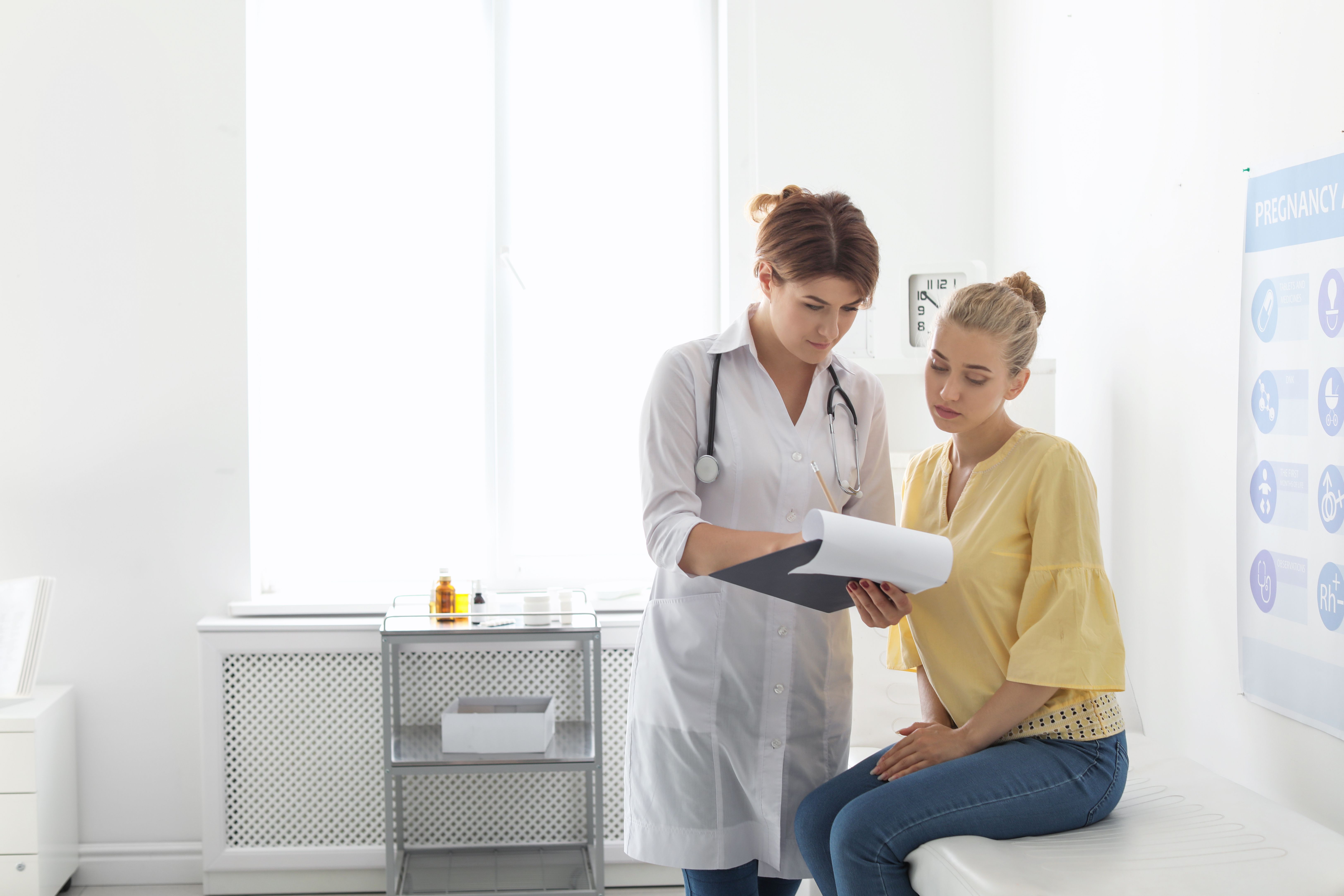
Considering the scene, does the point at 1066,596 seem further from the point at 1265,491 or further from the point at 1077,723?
the point at 1265,491

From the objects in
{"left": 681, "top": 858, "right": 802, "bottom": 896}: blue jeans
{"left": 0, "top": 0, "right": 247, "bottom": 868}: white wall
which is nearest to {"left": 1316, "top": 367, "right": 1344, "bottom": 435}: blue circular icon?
{"left": 681, "top": 858, "right": 802, "bottom": 896}: blue jeans

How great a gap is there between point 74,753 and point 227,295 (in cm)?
132

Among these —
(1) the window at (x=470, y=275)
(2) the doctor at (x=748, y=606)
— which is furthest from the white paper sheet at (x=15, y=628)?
(2) the doctor at (x=748, y=606)

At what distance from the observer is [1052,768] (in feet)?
4.23

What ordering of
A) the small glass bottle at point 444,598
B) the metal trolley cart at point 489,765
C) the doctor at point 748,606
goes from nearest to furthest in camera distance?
the doctor at point 748,606
the metal trolley cart at point 489,765
the small glass bottle at point 444,598

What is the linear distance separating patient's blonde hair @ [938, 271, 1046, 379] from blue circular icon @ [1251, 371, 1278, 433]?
46 cm

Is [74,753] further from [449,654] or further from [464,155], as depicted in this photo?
[464,155]

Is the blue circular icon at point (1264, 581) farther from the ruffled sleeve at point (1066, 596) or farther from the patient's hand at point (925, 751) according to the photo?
the patient's hand at point (925, 751)

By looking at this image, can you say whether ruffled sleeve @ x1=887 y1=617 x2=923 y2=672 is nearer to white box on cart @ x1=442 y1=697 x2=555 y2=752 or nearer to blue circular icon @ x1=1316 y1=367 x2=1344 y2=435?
blue circular icon @ x1=1316 y1=367 x2=1344 y2=435

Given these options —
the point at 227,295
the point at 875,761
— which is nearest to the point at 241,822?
the point at 227,295

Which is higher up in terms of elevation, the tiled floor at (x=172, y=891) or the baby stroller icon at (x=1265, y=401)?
the baby stroller icon at (x=1265, y=401)

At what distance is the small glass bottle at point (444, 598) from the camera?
2.44 metres

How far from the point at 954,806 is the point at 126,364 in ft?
7.89

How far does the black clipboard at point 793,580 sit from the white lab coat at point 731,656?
0.28ft
